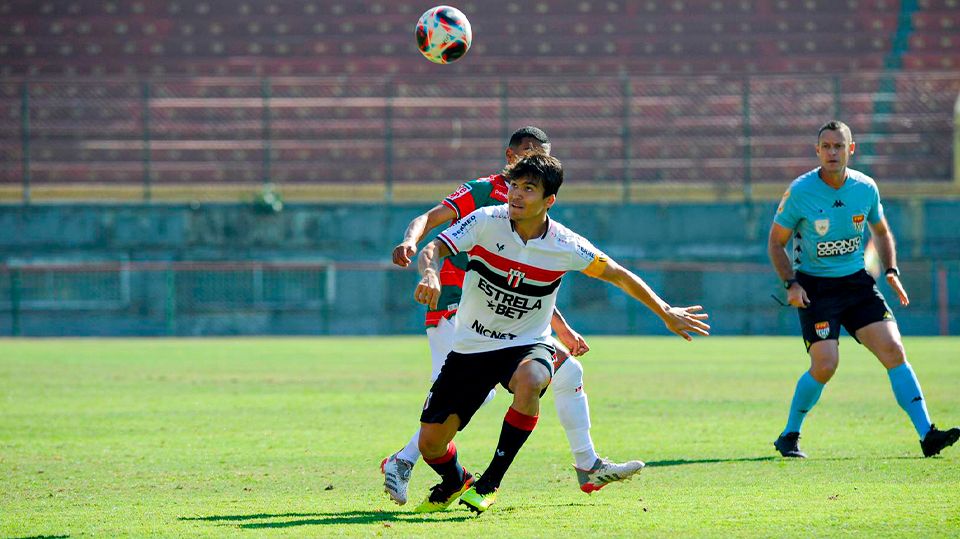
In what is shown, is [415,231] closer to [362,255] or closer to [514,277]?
[514,277]

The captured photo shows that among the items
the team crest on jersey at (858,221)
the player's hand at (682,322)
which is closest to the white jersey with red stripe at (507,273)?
the player's hand at (682,322)

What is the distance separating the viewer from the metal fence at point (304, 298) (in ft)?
90.5

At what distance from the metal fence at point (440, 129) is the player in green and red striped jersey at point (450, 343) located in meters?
21.4

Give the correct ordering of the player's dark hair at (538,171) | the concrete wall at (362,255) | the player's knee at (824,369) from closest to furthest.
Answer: the player's dark hair at (538,171) < the player's knee at (824,369) < the concrete wall at (362,255)

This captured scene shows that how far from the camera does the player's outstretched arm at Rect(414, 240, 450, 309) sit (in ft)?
18.1

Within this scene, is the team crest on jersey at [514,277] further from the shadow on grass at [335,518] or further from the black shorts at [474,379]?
the shadow on grass at [335,518]

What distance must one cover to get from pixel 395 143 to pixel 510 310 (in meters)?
24.2

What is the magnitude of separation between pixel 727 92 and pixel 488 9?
22.1ft

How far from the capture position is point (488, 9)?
32.9m

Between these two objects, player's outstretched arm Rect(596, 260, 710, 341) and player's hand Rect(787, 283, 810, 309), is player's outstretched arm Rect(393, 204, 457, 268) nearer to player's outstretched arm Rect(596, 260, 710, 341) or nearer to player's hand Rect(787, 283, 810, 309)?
player's outstretched arm Rect(596, 260, 710, 341)

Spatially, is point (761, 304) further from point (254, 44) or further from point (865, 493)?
point (865, 493)

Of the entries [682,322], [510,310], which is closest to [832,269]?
[682,322]

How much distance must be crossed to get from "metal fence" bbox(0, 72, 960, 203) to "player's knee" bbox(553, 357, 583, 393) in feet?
73.0

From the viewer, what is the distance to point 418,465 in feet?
27.7
